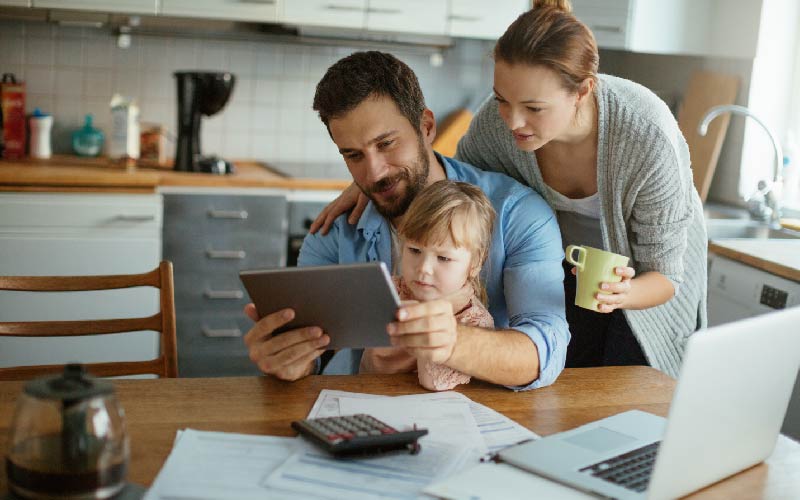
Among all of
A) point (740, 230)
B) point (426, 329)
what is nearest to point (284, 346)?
point (426, 329)

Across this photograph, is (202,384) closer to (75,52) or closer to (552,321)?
(552,321)

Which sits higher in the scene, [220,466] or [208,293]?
[220,466]

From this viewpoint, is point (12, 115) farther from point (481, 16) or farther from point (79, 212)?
point (481, 16)

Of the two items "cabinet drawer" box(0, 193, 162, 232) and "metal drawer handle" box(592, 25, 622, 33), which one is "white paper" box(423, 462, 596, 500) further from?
"metal drawer handle" box(592, 25, 622, 33)

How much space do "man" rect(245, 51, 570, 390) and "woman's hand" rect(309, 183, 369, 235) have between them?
0.02 m

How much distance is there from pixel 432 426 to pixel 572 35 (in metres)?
0.88

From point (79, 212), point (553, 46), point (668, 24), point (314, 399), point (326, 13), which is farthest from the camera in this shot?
point (668, 24)

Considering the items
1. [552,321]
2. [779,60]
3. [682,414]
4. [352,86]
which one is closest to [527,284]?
[552,321]

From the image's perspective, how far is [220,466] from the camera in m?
1.27

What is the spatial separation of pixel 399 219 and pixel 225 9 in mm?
1946

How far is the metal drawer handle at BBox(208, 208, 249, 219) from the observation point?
353cm

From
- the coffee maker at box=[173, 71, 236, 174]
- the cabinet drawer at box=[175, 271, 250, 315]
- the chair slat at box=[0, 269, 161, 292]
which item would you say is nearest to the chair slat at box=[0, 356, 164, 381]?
the chair slat at box=[0, 269, 161, 292]

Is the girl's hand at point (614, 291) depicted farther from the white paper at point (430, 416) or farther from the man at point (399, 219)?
the white paper at point (430, 416)

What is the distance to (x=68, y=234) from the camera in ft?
11.0
